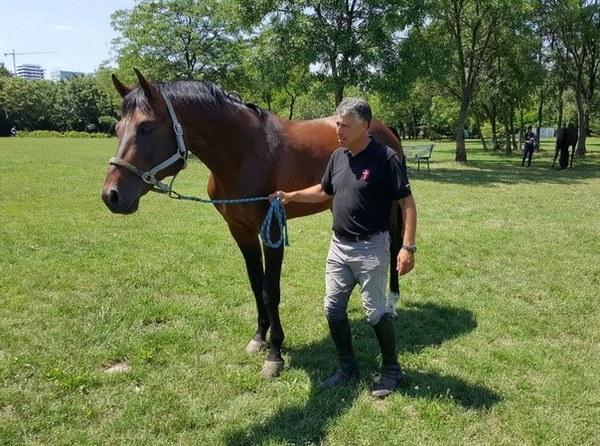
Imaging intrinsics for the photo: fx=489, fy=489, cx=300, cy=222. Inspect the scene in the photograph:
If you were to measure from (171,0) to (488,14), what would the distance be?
18.4 meters

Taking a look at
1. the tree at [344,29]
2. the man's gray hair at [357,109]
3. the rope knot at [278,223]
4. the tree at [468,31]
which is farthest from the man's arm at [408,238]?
the tree at [468,31]

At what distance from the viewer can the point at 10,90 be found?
2741 inches

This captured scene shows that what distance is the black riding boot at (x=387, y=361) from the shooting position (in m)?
3.54

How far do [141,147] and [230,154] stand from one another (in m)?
0.79

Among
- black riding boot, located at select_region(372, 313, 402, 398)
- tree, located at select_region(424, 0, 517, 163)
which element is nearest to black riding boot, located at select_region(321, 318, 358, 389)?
black riding boot, located at select_region(372, 313, 402, 398)

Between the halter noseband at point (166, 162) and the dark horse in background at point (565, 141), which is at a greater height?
the dark horse in background at point (565, 141)

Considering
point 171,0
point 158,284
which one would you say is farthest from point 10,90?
point 158,284

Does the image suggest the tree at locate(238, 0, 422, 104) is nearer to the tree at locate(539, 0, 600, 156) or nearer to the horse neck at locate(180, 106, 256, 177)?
the tree at locate(539, 0, 600, 156)

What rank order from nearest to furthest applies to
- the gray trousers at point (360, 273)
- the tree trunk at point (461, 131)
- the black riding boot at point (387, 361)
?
the gray trousers at point (360, 273), the black riding boot at point (387, 361), the tree trunk at point (461, 131)

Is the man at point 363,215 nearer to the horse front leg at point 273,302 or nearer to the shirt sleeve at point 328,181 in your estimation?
the shirt sleeve at point 328,181

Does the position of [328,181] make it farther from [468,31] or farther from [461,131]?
[468,31]

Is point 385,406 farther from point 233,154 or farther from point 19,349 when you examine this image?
point 19,349

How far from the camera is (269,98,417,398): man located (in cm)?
320

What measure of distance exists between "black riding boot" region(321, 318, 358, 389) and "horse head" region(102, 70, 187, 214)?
5.30 feet
